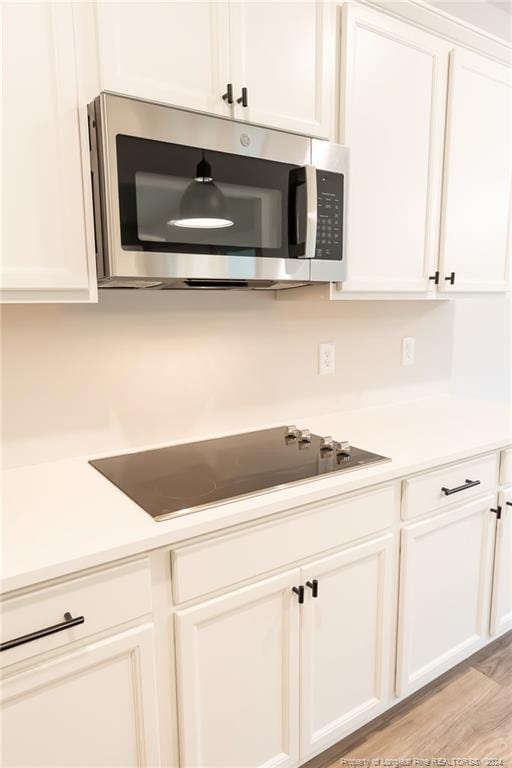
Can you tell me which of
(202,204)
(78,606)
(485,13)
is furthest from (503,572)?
(485,13)

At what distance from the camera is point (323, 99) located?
1479mm

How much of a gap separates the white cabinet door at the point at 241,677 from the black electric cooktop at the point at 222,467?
0.78ft

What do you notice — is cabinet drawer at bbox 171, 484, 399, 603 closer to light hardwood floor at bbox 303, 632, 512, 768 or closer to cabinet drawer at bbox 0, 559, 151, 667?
cabinet drawer at bbox 0, 559, 151, 667

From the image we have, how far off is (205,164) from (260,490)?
84 centimetres

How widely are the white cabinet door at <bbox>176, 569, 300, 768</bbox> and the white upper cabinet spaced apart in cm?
124

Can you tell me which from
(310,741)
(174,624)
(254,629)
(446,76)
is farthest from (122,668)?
(446,76)

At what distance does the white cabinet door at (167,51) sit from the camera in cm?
114

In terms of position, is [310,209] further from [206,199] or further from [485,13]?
[485,13]

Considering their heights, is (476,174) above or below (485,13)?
below

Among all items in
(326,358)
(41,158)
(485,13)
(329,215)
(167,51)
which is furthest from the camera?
(326,358)

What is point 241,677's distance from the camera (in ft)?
4.00

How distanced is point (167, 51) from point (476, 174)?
1273 millimetres

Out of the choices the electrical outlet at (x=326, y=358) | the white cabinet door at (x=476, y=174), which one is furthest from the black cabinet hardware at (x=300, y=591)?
the white cabinet door at (x=476, y=174)

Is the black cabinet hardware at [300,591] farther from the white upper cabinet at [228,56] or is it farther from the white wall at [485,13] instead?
the white wall at [485,13]
